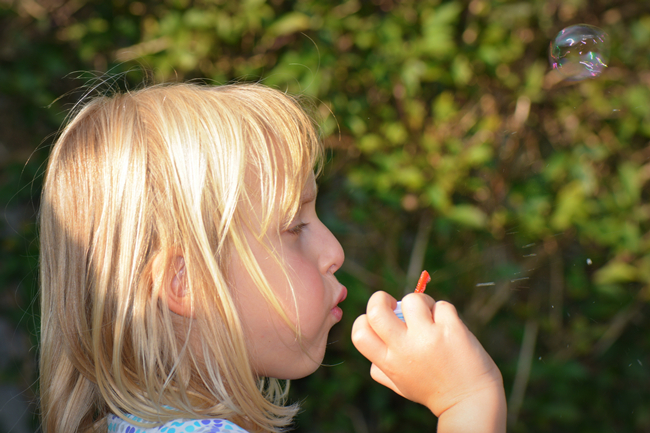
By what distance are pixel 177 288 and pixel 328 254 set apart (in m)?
0.26

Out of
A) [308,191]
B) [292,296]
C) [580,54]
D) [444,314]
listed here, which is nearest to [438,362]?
[444,314]

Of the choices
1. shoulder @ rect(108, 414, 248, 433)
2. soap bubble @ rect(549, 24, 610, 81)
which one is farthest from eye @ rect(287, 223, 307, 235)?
soap bubble @ rect(549, 24, 610, 81)

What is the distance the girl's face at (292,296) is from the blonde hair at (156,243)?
→ 0.02m

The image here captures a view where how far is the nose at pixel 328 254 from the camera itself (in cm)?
95

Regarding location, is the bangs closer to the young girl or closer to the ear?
the young girl

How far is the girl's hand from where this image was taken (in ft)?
2.65

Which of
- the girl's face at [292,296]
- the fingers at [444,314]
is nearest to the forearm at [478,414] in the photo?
the fingers at [444,314]

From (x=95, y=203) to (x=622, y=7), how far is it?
6.18 ft

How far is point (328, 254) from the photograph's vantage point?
37.5 inches

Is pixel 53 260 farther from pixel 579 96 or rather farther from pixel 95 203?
pixel 579 96

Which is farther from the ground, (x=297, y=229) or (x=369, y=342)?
(x=297, y=229)

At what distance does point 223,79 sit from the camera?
65.6 inches

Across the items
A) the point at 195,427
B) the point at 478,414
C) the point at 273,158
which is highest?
the point at 273,158

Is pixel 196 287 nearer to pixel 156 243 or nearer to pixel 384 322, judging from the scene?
pixel 156 243
